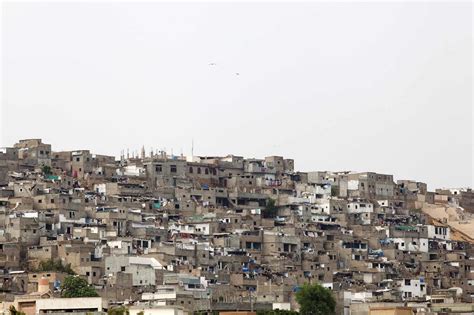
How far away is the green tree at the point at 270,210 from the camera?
72.1 m

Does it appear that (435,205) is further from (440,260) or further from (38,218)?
(38,218)

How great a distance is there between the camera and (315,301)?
182 feet

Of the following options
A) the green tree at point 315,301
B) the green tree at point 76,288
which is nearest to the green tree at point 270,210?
the green tree at point 315,301

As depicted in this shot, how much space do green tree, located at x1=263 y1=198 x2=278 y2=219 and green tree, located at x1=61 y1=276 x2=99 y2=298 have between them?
18.9m

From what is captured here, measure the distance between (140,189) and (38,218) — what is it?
859 centimetres

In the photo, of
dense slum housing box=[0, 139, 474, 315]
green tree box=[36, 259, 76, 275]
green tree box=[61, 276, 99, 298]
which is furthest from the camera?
green tree box=[36, 259, 76, 275]

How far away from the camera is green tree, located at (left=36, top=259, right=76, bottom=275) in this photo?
57188 mm

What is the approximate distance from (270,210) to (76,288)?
2098 cm

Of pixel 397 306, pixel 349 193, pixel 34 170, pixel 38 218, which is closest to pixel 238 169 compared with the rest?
pixel 349 193

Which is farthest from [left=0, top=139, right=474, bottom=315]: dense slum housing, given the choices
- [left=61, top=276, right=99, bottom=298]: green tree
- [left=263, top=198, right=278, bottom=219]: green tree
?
[left=61, top=276, right=99, bottom=298]: green tree

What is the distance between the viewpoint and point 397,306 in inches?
2122

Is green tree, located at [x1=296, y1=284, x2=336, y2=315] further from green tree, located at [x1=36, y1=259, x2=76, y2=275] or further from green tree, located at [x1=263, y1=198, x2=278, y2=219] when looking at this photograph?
green tree, located at [x1=263, y1=198, x2=278, y2=219]

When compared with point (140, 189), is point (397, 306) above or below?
below

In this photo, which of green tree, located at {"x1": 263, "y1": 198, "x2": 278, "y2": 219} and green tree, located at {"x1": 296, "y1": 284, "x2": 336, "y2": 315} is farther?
green tree, located at {"x1": 263, "y1": 198, "x2": 278, "y2": 219}
